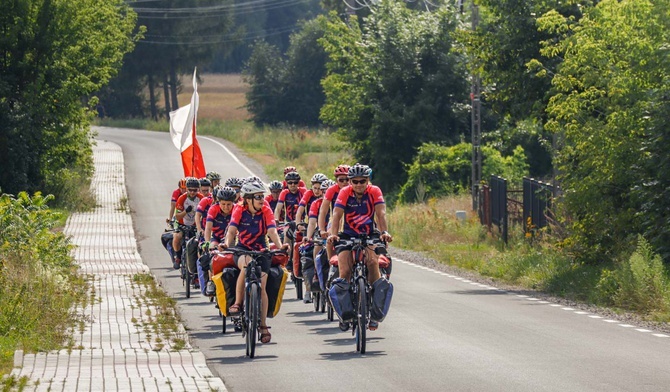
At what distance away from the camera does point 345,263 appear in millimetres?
14469

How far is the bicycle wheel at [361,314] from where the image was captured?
13.7 metres

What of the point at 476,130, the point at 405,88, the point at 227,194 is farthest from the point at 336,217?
the point at 405,88

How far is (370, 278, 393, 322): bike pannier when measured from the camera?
13.9m

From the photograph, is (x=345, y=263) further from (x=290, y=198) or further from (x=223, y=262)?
(x=290, y=198)

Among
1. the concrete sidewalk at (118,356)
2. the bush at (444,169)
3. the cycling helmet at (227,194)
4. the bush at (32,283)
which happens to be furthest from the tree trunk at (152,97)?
the cycling helmet at (227,194)

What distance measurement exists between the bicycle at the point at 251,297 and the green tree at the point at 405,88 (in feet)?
113

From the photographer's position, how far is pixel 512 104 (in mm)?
26938

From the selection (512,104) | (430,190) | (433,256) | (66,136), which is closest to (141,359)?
(512,104)

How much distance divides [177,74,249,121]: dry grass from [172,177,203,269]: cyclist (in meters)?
64.7

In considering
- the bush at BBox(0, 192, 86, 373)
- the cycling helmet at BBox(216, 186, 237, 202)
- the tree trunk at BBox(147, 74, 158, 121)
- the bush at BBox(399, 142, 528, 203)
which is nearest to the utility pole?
the bush at BBox(399, 142, 528, 203)

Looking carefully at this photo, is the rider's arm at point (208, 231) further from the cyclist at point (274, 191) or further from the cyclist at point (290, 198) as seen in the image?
the cyclist at point (290, 198)

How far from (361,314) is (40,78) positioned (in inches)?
1106

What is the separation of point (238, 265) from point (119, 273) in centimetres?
1175

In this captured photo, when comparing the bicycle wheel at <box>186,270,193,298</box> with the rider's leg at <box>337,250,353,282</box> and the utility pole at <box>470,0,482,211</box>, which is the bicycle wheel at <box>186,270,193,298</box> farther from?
the utility pole at <box>470,0,482,211</box>
